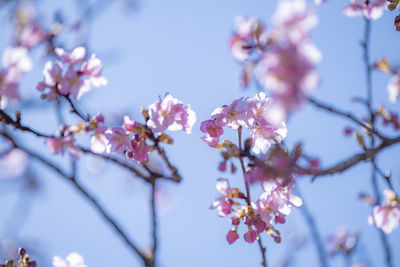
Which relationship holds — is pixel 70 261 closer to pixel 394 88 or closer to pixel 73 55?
pixel 73 55

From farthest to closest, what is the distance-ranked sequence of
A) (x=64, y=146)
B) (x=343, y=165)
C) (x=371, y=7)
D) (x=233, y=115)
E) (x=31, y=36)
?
(x=31, y=36) < (x=371, y=7) < (x=64, y=146) < (x=233, y=115) < (x=343, y=165)

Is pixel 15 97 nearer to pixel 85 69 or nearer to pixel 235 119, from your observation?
pixel 85 69

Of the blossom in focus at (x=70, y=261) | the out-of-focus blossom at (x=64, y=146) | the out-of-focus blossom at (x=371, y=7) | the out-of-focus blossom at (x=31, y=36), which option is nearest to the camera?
the out-of-focus blossom at (x=64, y=146)

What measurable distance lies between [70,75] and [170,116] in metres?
0.66

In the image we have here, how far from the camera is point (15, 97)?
92.5 inches

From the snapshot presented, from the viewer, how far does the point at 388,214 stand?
2.11m

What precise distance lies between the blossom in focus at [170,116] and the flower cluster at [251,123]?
8.5 inches

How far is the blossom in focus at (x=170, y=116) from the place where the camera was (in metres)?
1.82

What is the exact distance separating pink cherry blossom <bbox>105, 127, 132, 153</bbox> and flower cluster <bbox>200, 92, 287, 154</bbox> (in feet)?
1.39

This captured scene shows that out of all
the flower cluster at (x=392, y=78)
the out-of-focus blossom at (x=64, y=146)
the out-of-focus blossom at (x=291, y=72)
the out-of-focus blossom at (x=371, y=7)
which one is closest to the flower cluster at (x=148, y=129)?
the out-of-focus blossom at (x=64, y=146)

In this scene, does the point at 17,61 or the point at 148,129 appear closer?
the point at 148,129

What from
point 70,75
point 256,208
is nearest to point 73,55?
point 70,75

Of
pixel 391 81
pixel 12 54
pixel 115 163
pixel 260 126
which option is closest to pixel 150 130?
pixel 115 163

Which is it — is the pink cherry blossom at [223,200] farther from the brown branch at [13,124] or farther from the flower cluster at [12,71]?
the flower cluster at [12,71]
